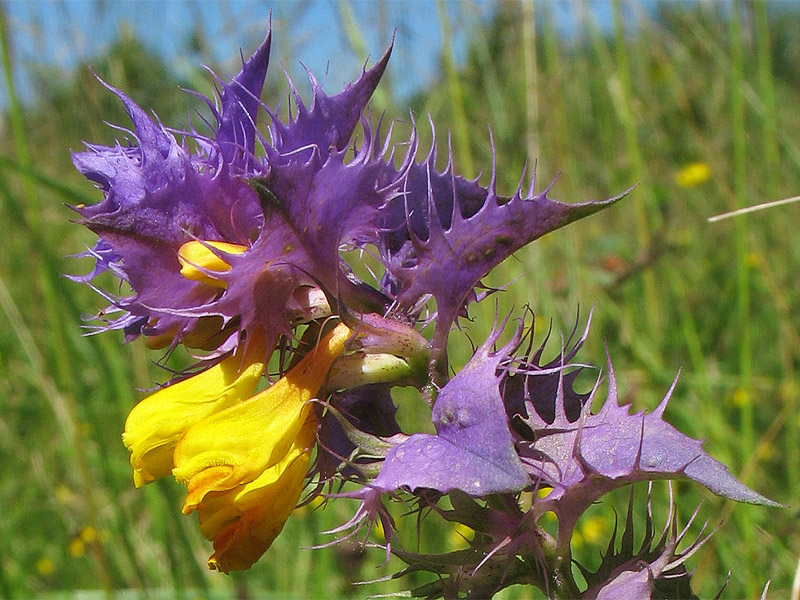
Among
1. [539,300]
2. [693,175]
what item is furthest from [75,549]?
[693,175]

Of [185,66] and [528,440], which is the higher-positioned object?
[185,66]

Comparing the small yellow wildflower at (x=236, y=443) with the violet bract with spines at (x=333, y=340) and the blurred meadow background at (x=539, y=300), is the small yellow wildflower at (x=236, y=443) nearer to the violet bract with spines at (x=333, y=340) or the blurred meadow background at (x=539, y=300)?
the violet bract with spines at (x=333, y=340)

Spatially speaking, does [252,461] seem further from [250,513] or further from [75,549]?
A: [75,549]

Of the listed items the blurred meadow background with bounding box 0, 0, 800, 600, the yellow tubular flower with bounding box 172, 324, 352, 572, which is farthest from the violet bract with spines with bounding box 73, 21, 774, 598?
the blurred meadow background with bounding box 0, 0, 800, 600

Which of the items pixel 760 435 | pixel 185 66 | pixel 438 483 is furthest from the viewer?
pixel 760 435

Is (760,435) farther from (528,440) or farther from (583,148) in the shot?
(528,440)

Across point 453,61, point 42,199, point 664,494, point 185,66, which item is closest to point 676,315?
point 664,494

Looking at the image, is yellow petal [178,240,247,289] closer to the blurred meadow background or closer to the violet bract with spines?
the violet bract with spines
